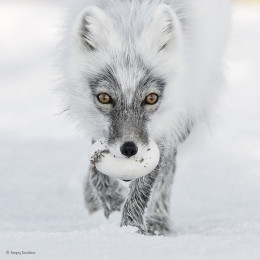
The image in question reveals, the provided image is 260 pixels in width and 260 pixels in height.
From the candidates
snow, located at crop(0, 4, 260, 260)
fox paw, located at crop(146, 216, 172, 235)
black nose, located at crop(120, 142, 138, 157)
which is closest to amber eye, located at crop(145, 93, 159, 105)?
black nose, located at crop(120, 142, 138, 157)

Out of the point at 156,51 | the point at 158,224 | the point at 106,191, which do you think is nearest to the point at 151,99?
the point at 156,51

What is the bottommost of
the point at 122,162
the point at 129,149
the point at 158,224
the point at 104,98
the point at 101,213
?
the point at 101,213

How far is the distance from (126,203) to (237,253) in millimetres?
1984

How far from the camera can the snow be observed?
120 inches

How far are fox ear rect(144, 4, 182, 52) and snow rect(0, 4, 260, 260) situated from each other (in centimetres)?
119

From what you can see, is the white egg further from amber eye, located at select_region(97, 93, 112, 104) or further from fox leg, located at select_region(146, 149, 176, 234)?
fox leg, located at select_region(146, 149, 176, 234)

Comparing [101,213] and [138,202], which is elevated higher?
[138,202]

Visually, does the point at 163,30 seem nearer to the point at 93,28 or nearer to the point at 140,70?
the point at 140,70

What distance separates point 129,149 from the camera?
392 cm

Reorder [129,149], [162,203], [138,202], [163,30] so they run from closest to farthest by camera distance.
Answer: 1. [129,149]
2. [163,30]
3. [138,202]
4. [162,203]

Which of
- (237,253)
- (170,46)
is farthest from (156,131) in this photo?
(237,253)

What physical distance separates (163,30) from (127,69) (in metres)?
0.34

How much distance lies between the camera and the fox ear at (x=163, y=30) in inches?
161

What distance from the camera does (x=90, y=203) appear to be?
5.92 metres
